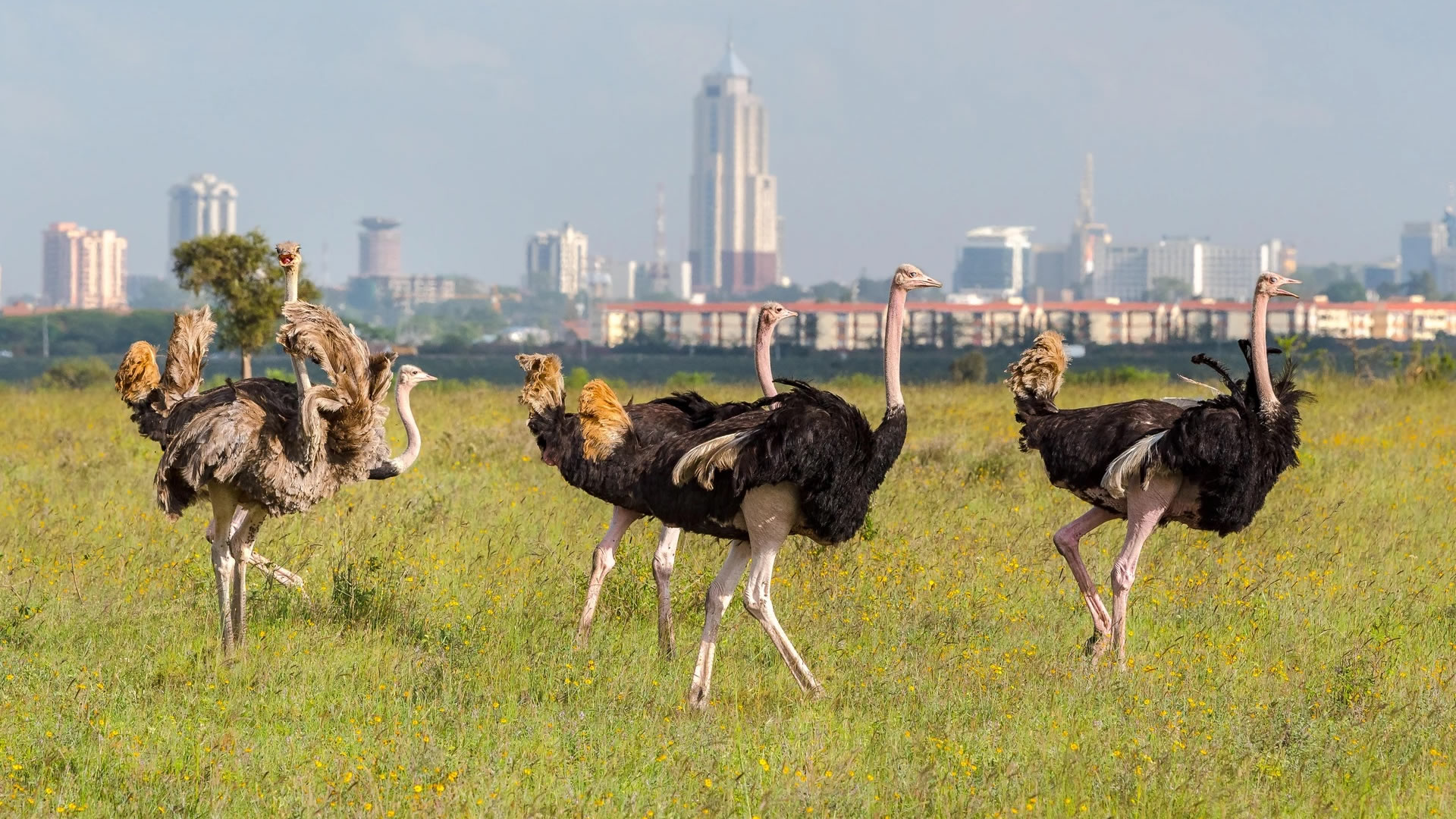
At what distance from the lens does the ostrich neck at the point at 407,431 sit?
25.4 feet

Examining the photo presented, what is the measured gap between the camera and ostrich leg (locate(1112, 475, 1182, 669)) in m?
7.89

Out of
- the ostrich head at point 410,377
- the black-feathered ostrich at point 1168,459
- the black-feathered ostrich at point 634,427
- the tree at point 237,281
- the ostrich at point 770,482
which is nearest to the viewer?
the ostrich at point 770,482

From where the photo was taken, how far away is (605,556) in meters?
8.29

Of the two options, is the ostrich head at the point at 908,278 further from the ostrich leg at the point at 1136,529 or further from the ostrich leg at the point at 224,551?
the ostrich leg at the point at 224,551

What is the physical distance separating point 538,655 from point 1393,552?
544cm

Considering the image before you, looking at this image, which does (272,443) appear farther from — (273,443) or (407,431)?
(407,431)

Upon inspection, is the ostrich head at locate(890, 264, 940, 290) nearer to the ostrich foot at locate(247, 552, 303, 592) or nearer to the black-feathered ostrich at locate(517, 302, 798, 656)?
the black-feathered ostrich at locate(517, 302, 798, 656)

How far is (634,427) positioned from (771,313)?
3.56 ft

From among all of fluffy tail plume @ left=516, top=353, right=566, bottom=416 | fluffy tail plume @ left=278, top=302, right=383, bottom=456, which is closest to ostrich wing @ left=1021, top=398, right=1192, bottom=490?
fluffy tail plume @ left=516, top=353, right=566, bottom=416

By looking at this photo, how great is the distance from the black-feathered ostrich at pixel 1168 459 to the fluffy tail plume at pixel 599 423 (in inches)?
84.7

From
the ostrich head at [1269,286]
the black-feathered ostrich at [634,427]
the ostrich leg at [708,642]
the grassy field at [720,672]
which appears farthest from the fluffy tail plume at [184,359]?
the ostrich head at [1269,286]

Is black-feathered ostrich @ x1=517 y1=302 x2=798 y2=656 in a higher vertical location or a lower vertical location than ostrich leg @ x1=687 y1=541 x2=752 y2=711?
higher

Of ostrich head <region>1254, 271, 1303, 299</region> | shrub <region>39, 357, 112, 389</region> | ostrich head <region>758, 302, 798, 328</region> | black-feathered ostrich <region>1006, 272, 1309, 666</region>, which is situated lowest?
shrub <region>39, 357, 112, 389</region>

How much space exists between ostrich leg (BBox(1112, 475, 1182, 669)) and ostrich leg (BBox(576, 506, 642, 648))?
215 cm
